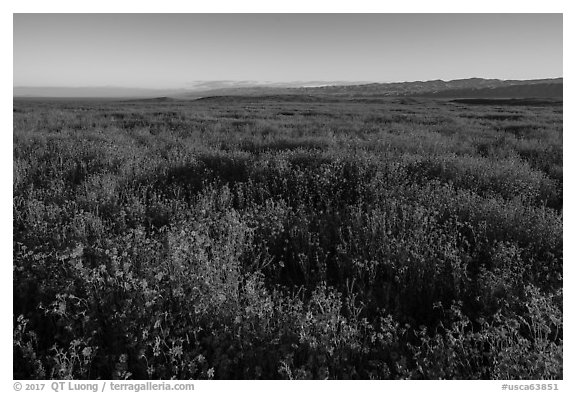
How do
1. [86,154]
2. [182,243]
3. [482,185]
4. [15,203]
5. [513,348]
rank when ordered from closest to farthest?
[513,348] → [182,243] → [15,203] → [482,185] → [86,154]

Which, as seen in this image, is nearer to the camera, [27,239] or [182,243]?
[182,243]

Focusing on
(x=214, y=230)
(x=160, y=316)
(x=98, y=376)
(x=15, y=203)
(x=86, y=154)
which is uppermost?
(x=86, y=154)

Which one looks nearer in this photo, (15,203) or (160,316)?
(160,316)

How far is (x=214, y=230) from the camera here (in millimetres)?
4105

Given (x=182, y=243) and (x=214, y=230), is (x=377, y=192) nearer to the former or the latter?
(x=214, y=230)

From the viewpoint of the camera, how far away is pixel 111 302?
285 cm

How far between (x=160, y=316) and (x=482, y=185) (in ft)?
16.2

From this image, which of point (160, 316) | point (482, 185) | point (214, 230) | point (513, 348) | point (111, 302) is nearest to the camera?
point (513, 348)

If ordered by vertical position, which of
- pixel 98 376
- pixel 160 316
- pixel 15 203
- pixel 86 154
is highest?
pixel 86 154

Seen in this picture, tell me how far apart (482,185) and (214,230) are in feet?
13.2

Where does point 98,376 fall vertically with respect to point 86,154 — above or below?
below

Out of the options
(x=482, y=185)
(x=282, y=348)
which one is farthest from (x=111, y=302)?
(x=482, y=185)
